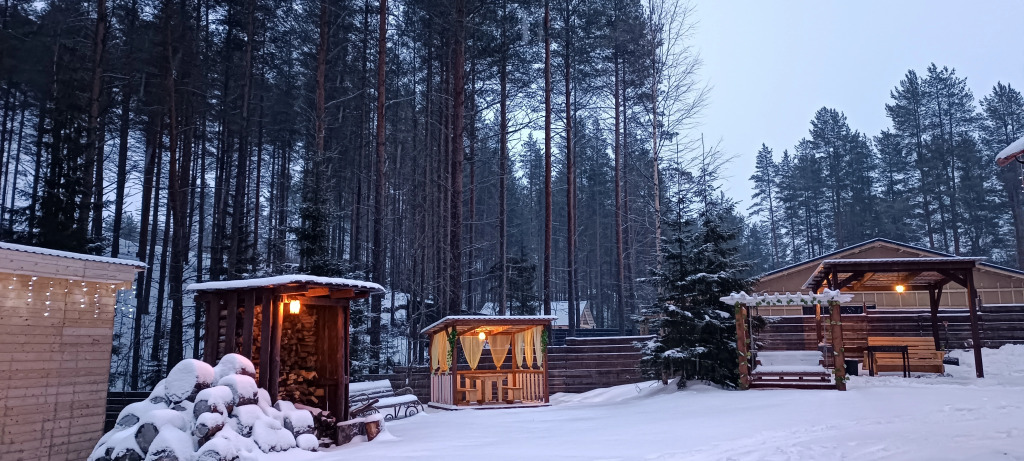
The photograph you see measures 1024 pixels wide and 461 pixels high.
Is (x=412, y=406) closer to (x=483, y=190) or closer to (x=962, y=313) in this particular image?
(x=962, y=313)

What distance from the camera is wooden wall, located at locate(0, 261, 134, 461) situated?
9.10m

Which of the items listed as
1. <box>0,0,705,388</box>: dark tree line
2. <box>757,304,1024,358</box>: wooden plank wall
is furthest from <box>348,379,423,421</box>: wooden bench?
<box>757,304,1024,358</box>: wooden plank wall

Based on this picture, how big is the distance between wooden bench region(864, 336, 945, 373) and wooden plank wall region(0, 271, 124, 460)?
1756cm

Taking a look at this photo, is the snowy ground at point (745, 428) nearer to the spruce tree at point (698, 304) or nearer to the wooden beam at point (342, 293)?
the spruce tree at point (698, 304)

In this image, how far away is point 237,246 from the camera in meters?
19.6

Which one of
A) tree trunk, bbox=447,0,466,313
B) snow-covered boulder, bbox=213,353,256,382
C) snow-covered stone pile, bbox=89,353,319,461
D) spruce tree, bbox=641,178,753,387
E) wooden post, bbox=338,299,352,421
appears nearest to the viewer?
snow-covered stone pile, bbox=89,353,319,461

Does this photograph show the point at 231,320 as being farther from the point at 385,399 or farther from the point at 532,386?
the point at 532,386

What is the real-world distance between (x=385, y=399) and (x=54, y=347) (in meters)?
6.06

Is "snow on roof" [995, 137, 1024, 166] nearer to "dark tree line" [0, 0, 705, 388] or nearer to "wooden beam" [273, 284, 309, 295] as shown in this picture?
"dark tree line" [0, 0, 705, 388]

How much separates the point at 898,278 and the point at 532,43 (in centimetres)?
1462

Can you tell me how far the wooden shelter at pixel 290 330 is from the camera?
955 centimetres

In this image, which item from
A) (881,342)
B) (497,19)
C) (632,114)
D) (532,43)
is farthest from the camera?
(632,114)

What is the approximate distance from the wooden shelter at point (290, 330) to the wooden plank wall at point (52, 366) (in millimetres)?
1758

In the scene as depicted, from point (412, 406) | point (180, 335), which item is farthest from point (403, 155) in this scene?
point (412, 406)
